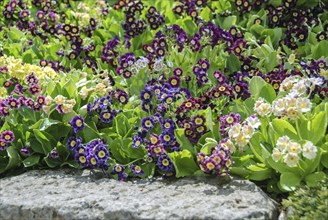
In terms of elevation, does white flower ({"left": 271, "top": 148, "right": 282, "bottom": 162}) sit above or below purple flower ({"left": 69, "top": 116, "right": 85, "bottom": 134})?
below

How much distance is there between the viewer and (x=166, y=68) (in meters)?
5.36

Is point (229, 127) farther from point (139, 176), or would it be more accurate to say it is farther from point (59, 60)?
point (59, 60)

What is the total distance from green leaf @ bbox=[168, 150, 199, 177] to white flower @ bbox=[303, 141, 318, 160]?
2.55 ft

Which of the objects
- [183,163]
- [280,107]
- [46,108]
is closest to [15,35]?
[46,108]

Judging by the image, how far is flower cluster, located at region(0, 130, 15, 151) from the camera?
476 centimetres

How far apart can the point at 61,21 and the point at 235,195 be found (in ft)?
12.5

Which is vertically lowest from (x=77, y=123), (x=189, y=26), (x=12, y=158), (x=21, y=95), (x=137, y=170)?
(x=137, y=170)

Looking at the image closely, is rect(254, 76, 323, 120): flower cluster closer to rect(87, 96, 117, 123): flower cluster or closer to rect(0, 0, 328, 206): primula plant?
rect(0, 0, 328, 206): primula plant

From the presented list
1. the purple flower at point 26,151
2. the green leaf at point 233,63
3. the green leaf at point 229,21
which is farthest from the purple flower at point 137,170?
the green leaf at point 229,21

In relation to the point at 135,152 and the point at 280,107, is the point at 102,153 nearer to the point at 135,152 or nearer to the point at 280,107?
the point at 135,152

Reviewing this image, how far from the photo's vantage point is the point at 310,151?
390cm

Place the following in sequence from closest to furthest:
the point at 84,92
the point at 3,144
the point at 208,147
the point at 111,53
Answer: the point at 208,147, the point at 3,144, the point at 84,92, the point at 111,53

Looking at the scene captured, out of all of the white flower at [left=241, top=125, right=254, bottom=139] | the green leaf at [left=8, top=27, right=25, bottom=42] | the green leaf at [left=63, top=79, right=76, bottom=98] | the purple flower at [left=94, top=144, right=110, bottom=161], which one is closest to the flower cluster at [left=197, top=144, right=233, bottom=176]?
the white flower at [left=241, top=125, right=254, bottom=139]

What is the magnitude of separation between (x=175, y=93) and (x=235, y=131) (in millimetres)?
826
